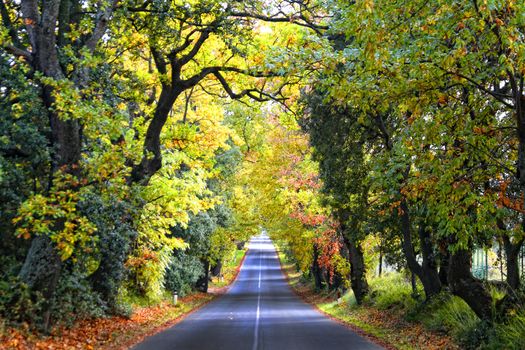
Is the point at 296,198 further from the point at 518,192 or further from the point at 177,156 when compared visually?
the point at 518,192

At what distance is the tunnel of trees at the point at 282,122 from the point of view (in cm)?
756

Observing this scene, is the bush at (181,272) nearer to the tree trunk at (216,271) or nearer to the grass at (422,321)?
the grass at (422,321)

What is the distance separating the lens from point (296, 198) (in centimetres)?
2898

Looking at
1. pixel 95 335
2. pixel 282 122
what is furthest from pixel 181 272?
pixel 95 335

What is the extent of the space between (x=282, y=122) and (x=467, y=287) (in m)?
7.94

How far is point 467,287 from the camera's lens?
464 inches

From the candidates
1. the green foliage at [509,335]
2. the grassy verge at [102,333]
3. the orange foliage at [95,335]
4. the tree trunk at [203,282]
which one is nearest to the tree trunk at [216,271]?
the tree trunk at [203,282]

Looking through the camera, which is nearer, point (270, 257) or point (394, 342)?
point (394, 342)

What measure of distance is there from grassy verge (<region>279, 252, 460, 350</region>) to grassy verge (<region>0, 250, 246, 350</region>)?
22.5 feet

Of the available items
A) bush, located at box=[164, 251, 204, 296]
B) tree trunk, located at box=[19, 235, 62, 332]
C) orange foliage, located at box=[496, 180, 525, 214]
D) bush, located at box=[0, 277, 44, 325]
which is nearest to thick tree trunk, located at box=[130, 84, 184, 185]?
tree trunk, located at box=[19, 235, 62, 332]

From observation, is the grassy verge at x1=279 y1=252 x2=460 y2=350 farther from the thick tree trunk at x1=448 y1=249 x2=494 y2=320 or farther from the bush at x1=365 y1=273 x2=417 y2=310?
the thick tree trunk at x1=448 y1=249 x2=494 y2=320

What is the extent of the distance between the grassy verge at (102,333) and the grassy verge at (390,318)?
270 inches

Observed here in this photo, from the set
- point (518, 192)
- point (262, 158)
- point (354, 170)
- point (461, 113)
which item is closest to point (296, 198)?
point (262, 158)

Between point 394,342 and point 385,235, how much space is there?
5.19 metres
